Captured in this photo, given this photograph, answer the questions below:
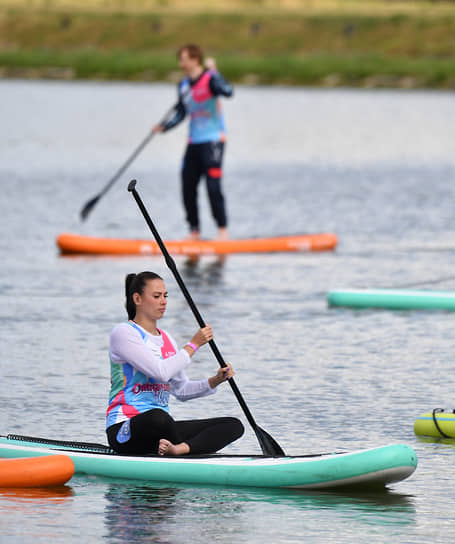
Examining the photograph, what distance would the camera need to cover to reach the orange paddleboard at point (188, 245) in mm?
15742

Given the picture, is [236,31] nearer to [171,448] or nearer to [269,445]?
[269,445]

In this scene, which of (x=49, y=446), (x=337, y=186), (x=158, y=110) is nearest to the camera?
(x=49, y=446)

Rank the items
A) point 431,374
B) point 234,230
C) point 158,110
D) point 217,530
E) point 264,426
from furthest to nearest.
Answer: point 158,110, point 234,230, point 431,374, point 264,426, point 217,530

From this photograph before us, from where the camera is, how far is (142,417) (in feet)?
23.2

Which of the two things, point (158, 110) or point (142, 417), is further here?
point (158, 110)

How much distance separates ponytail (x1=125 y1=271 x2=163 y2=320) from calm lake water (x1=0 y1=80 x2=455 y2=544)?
854mm

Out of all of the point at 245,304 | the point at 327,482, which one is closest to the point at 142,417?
the point at 327,482

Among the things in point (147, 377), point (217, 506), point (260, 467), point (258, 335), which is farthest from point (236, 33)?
point (217, 506)

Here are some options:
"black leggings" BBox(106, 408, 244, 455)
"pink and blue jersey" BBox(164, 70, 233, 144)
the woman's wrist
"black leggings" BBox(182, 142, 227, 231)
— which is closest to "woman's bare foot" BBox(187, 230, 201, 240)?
"black leggings" BBox(182, 142, 227, 231)

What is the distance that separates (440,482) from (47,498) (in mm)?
1922

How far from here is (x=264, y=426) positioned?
8.48 m

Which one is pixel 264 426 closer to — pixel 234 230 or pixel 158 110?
pixel 234 230

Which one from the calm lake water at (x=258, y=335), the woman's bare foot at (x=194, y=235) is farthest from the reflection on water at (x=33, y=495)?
the woman's bare foot at (x=194, y=235)

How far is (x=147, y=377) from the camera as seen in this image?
7.15m
